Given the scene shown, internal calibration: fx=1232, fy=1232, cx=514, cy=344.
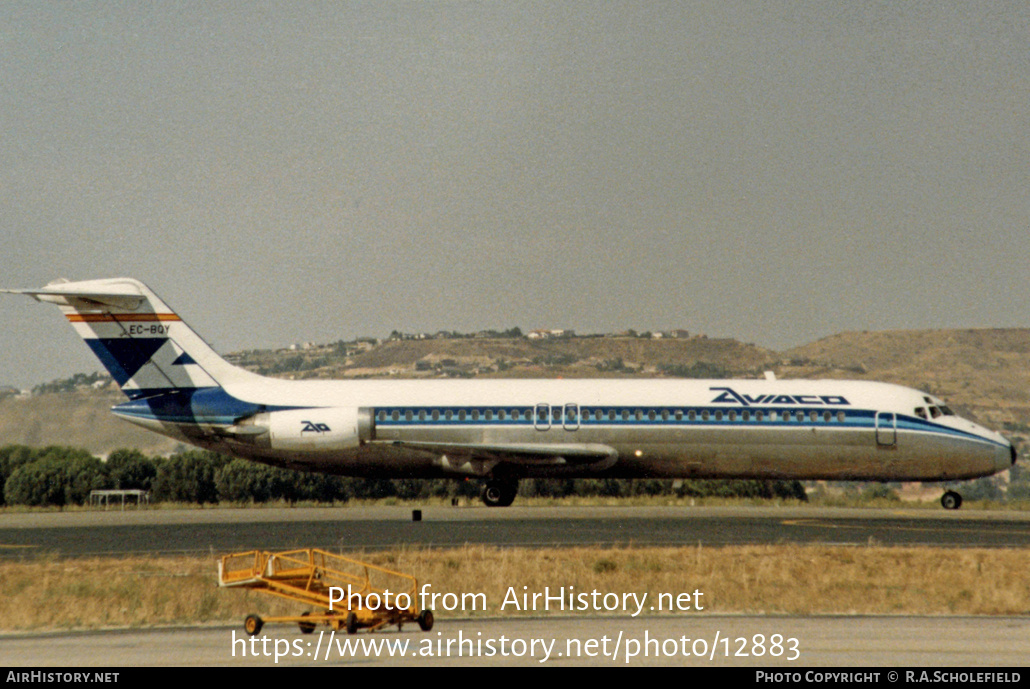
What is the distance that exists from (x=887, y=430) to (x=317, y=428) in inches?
672

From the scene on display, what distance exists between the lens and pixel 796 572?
22188 mm

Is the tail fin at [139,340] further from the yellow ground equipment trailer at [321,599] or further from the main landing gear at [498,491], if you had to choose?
the yellow ground equipment trailer at [321,599]

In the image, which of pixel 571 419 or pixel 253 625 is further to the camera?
pixel 571 419

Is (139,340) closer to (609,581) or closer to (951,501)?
(609,581)

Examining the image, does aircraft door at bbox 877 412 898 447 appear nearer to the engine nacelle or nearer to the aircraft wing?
the aircraft wing

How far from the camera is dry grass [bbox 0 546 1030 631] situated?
19.0 meters

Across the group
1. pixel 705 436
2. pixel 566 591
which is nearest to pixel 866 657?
pixel 566 591

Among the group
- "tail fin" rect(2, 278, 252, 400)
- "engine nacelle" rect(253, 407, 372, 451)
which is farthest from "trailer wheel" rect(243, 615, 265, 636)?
"tail fin" rect(2, 278, 252, 400)

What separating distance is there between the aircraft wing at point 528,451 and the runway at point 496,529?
1.58 metres

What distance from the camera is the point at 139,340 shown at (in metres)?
38.5

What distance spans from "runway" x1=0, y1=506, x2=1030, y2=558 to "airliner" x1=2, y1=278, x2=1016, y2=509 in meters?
1.42

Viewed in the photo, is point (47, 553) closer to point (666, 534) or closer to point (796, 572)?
point (666, 534)

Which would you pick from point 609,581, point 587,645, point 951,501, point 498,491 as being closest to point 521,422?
point 498,491

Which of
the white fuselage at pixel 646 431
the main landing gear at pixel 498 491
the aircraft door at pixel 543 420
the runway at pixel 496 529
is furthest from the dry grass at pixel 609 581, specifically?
the main landing gear at pixel 498 491
